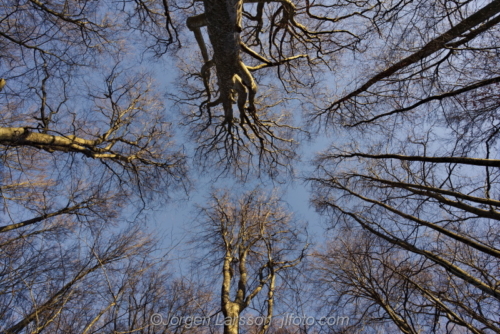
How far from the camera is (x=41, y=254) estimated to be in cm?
432

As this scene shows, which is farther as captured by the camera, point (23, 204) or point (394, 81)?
point (23, 204)

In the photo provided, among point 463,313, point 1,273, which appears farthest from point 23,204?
point 463,313

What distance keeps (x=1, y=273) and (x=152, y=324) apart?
8.76 ft

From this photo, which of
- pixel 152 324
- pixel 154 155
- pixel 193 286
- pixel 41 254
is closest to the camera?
pixel 152 324

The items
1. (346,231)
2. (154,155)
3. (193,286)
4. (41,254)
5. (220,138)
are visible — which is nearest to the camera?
(41,254)

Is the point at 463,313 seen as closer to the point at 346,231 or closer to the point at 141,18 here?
the point at 346,231

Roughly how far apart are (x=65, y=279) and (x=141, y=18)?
580 centimetres

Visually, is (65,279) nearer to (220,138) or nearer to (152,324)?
(152,324)

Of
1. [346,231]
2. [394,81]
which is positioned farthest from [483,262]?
[394,81]

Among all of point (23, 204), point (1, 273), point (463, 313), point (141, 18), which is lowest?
point (463, 313)

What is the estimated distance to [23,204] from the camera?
5.96 m

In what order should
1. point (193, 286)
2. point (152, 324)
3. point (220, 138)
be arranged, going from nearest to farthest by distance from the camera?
point (152, 324)
point (193, 286)
point (220, 138)

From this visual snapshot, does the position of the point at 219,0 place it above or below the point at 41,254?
above

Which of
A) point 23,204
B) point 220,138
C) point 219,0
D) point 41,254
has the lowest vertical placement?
point 41,254
